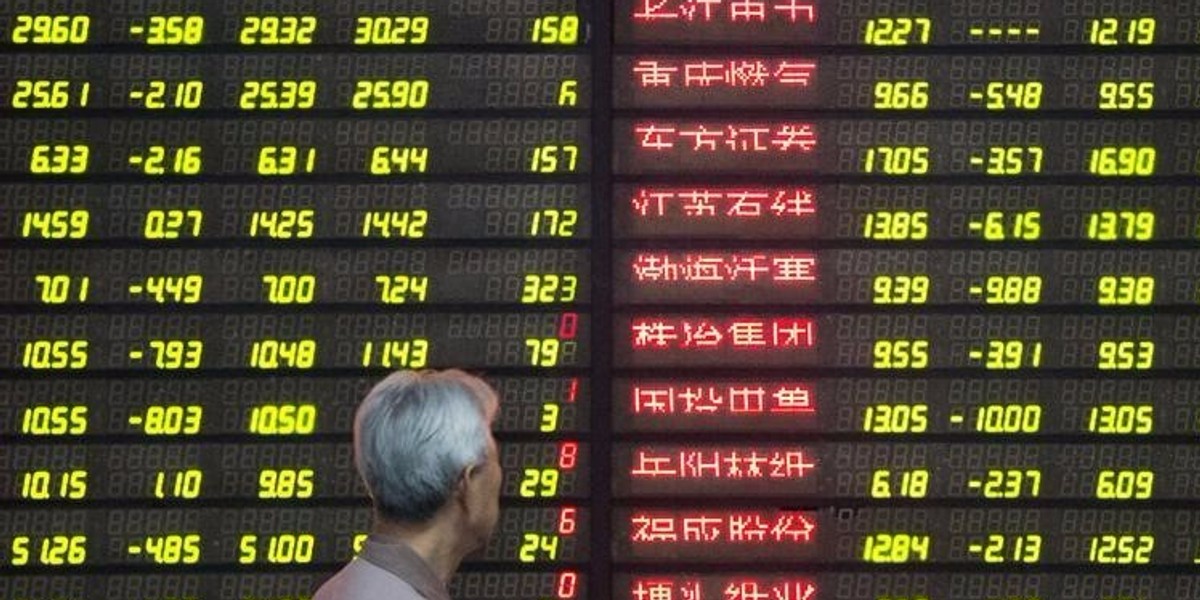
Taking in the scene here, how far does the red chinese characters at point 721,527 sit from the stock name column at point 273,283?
6.7 inches

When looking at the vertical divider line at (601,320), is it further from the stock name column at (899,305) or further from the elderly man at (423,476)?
the elderly man at (423,476)

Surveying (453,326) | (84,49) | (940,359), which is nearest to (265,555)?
(453,326)

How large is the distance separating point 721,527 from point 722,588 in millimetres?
161

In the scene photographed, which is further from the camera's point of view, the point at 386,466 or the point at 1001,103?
the point at 1001,103

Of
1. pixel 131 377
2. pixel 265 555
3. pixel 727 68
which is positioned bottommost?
pixel 265 555

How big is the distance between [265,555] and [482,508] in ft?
10.9

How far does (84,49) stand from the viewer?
7.11 meters

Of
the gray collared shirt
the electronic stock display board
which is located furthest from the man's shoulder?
the electronic stock display board

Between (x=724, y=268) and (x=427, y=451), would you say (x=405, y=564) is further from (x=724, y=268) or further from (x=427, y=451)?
(x=724, y=268)

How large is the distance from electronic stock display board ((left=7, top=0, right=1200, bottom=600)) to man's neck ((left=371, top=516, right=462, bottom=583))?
10.6 ft

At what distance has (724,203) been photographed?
7.04 metres

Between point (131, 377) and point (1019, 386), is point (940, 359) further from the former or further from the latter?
point (131, 377)

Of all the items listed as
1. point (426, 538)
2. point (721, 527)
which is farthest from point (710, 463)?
point (426, 538)

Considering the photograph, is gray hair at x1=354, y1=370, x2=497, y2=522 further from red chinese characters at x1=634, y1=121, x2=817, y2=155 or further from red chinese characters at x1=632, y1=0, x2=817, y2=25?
red chinese characters at x1=632, y1=0, x2=817, y2=25
